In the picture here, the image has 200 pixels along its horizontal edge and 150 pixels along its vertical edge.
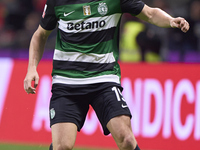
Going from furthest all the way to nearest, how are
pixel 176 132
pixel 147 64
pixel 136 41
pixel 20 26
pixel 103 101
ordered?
pixel 20 26, pixel 136 41, pixel 147 64, pixel 176 132, pixel 103 101

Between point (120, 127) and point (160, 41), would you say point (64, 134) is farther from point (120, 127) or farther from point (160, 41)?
point (160, 41)

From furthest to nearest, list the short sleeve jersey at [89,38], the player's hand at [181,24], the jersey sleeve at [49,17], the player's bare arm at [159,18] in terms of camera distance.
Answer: the jersey sleeve at [49,17], the short sleeve jersey at [89,38], the player's bare arm at [159,18], the player's hand at [181,24]

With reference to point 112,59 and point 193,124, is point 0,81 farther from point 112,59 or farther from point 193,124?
point 112,59

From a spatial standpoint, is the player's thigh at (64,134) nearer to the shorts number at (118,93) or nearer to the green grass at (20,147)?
the shorts number at (118,93)

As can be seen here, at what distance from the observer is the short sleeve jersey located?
15.1ft

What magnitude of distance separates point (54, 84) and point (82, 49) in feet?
1.57

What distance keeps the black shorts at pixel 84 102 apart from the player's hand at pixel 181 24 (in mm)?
834

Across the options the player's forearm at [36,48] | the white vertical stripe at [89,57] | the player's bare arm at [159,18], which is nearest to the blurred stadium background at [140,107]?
the player's forearm at [36,48]

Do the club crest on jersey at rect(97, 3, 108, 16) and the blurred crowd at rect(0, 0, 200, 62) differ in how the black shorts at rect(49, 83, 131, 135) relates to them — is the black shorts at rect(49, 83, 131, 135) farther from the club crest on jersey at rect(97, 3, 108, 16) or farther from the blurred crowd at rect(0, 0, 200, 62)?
the blurred crowd at rect(0, 0, 200, 62)

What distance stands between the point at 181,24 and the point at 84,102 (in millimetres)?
1247

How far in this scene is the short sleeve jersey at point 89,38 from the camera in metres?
4.62

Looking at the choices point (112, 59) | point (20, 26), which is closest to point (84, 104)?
point (112, 59)

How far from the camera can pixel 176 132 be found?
25.0ft

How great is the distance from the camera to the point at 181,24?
4.27 meters
